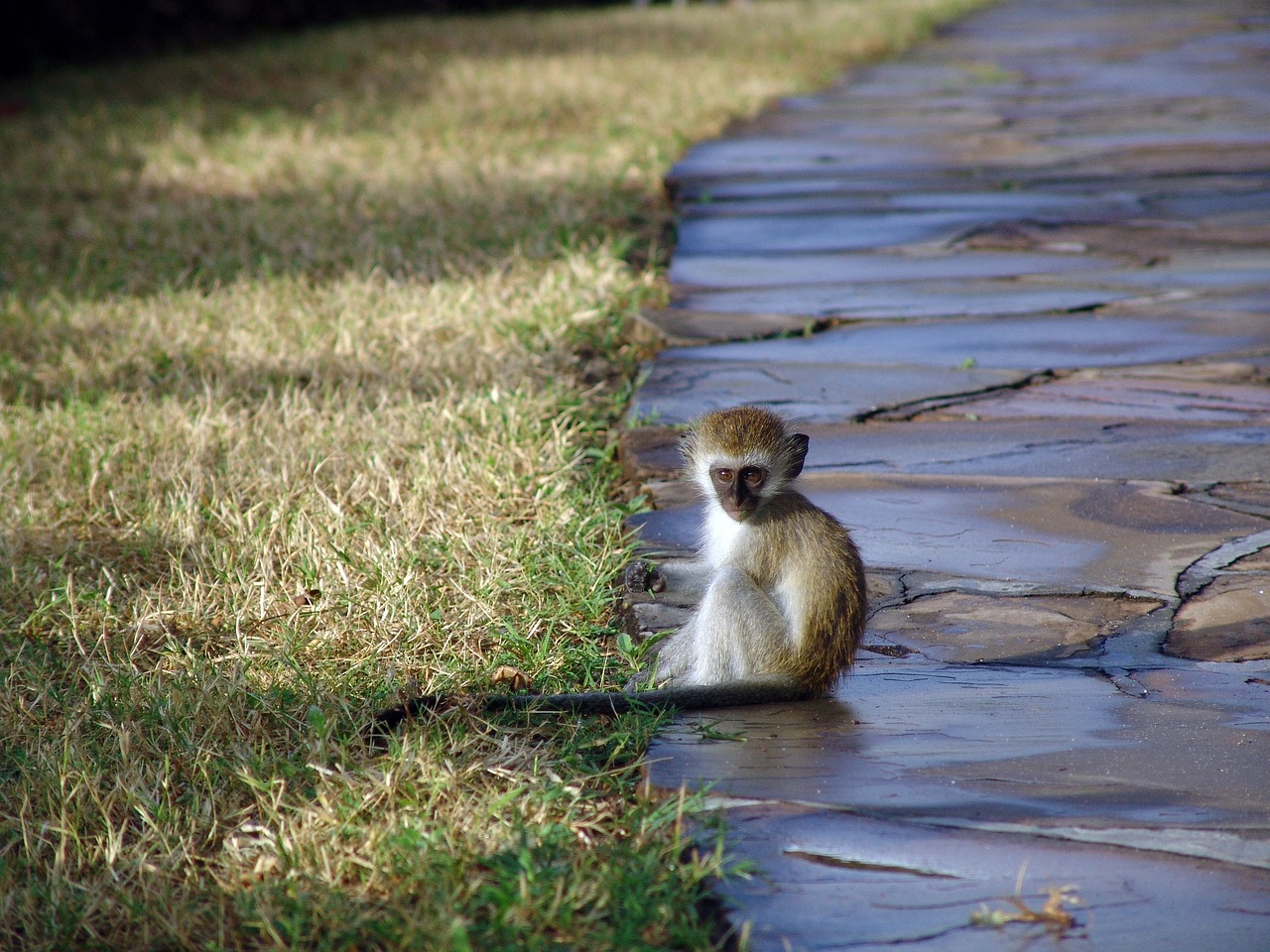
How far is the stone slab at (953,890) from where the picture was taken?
6.78 feet

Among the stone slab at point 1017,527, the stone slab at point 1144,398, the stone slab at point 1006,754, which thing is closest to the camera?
the stone slab at point 1006,754

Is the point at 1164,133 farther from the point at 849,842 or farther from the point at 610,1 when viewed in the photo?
the point at 610,1

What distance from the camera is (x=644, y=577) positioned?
339cm

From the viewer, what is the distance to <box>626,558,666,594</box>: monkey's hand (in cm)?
338

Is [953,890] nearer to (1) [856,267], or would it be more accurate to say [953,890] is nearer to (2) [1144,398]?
(2) [1144,398]

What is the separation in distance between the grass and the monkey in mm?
110

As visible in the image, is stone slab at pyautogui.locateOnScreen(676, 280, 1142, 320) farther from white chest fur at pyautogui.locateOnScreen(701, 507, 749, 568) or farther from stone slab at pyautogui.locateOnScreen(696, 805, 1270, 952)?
stone slab at pyautogui.locateOnScreen(696, 805, 1270, 952)

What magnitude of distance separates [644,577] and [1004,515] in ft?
3.70

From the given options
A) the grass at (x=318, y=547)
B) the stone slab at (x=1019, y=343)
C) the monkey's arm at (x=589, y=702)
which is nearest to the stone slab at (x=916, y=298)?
the stone slab at (x=1019, y=343)

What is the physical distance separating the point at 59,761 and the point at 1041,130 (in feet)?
29.1

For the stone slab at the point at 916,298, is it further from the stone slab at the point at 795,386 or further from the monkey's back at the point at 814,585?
the monkey's back at the point at 814,585

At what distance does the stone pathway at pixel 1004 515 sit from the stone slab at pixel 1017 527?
0.01m

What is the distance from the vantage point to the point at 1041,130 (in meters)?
10.0

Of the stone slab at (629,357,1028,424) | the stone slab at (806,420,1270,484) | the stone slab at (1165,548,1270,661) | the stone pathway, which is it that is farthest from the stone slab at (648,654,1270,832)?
the stone slab at (629,357,1028,424)
